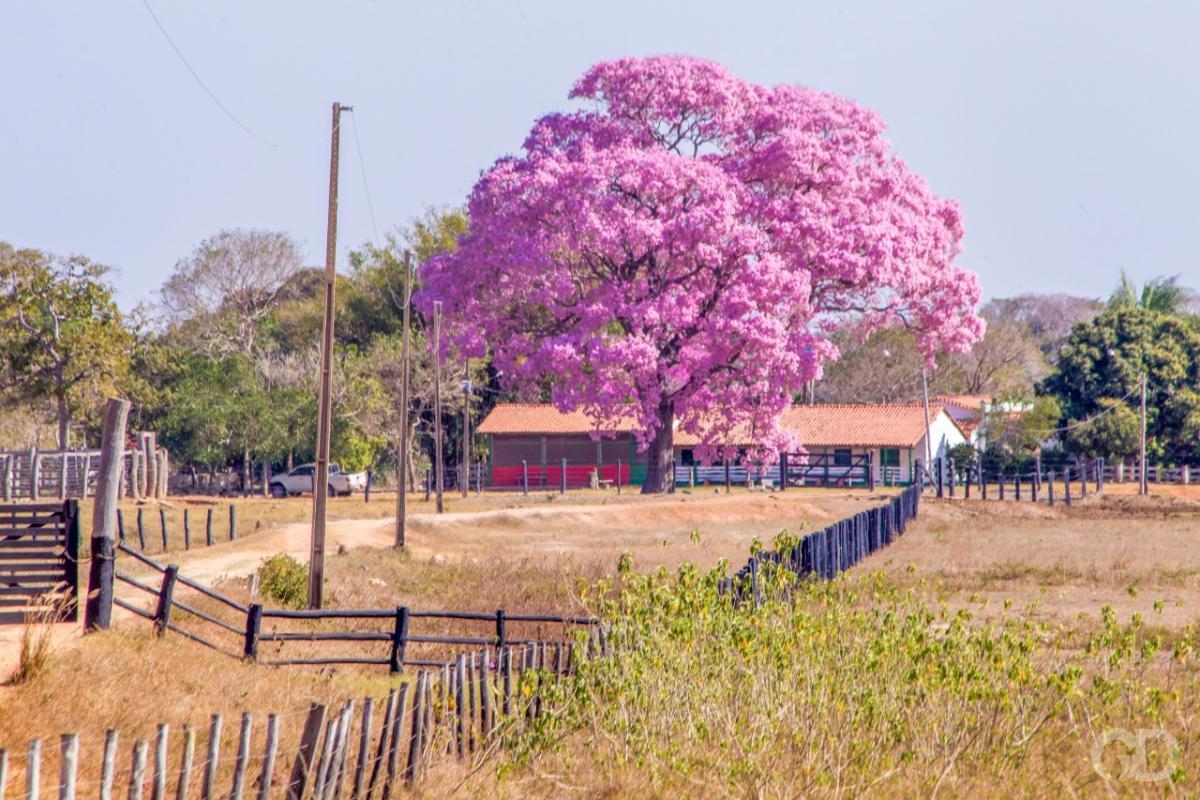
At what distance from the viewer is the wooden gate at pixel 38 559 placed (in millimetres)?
17516

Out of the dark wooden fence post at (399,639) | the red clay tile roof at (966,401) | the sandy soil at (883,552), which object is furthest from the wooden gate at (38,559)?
the red clay tile roof at (966,401)

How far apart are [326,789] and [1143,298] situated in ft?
277

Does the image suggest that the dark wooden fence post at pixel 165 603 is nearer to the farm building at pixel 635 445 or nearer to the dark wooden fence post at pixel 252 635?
the dark wooden fence post at pixel 252 635

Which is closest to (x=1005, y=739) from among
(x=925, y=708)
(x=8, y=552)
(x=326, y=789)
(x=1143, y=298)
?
(x=925, y=708)

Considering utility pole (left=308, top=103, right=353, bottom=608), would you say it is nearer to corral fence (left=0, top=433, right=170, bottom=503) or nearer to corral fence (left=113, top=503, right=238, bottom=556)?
corral fence (left=113, top=503, right=238, bottom=556)

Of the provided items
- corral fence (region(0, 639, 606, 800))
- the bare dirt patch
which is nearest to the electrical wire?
the bare dirt patch

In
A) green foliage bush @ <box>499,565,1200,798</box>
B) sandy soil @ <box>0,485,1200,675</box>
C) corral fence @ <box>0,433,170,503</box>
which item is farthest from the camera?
corral fence @ <box>0,433,170,503</box>

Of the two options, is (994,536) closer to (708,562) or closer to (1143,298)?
(708,562)

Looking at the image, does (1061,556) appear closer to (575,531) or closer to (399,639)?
(575,531)

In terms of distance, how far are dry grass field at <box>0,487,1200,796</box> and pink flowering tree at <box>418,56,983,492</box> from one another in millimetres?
4240

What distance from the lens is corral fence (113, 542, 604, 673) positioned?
17484 mm

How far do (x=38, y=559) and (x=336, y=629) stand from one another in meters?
4.84

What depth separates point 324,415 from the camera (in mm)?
23562

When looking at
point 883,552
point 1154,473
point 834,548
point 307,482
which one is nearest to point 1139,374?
point 1154,473
